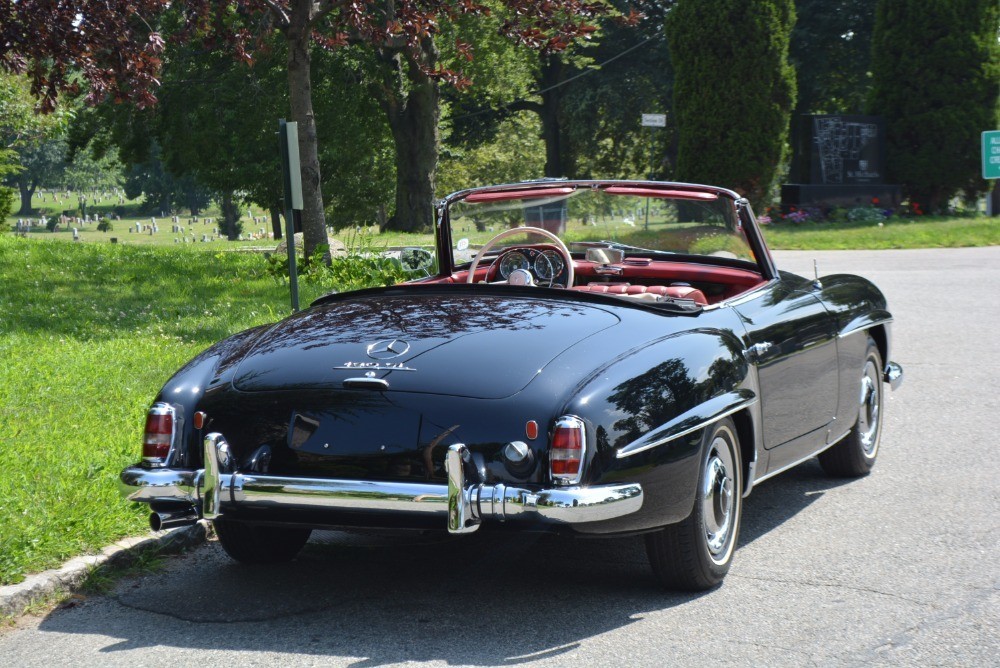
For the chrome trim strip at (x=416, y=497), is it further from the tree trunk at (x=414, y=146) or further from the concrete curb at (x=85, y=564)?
the tree trunk at (x=414, y=146)

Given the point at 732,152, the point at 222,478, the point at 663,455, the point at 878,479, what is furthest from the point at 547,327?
the point at 732,152

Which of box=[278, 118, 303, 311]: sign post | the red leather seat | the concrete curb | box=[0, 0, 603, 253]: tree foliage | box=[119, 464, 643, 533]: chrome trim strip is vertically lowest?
the concrete curb

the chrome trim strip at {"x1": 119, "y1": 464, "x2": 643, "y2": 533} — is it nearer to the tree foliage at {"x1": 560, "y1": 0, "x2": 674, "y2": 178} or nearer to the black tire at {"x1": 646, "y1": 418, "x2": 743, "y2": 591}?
the black tire at {"x1": 646, "y1": 418, "x2": 743, "y2": 591}

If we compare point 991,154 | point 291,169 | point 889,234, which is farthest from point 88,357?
point 991,154

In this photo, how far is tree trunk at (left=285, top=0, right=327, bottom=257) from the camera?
49.9ft

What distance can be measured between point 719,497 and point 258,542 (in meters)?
1.75

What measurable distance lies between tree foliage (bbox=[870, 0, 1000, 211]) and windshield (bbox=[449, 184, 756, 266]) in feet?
80.5

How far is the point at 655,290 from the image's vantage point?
225 inches

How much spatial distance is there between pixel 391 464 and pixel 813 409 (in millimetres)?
2264

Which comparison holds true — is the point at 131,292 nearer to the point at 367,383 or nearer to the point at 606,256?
the point at 606,256

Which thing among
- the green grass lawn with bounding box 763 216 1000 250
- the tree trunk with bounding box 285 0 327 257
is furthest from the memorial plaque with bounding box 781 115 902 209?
the tree trunk with bounding box 285 0 327 257

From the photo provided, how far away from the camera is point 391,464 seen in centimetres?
418

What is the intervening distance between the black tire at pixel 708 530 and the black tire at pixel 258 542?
Result: 141cm

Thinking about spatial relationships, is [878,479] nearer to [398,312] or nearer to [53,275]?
[398,312]
